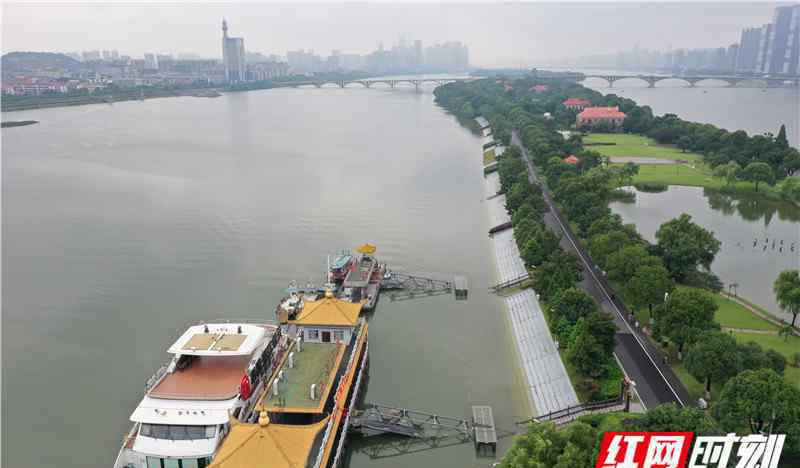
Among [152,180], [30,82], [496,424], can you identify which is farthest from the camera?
[30,82]

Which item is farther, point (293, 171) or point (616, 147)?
point (616, 147)

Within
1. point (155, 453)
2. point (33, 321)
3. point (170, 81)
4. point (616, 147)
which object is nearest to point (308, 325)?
point (155, 453)

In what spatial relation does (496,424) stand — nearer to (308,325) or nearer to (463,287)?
(308,325)

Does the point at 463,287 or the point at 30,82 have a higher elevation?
the point at 30,82

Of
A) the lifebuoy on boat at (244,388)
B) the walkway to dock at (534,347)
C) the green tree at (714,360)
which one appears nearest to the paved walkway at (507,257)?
the walkway to dock at (534,347)

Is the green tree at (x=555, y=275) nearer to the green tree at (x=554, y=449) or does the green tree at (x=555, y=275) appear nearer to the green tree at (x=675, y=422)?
the green tree at (x=675, y=422)

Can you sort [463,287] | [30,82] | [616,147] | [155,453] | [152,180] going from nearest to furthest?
[155,453] → [463,287] → [152,180] → [616,147] → [30,82]

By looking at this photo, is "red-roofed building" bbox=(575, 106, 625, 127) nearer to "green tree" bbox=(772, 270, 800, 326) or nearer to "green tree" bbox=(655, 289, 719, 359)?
"green tree" bbox=(772, 270, 800, 326)

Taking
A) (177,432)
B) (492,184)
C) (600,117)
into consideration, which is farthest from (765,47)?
(177,432)
